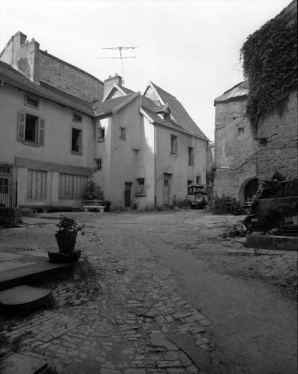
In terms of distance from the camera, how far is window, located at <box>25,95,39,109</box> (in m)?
15.2

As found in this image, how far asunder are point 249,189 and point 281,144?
9.53 meters

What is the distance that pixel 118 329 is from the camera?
3.00m

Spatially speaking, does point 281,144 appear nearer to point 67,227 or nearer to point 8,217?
point 67,227

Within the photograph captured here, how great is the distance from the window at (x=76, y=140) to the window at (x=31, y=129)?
2.60 metres

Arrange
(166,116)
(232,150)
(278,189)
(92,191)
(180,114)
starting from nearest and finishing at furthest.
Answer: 1. (278,189)
2. (232,150)
3. (92,191)
4. (166,116)
5. (180,114)

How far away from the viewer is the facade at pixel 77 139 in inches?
578

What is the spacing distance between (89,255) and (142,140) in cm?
1563

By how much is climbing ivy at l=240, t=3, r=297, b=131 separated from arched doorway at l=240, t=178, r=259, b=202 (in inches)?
327

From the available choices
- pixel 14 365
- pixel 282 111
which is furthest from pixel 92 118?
Answer: pixel 14 365

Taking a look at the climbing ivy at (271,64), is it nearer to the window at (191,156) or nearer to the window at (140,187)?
the window at (140,187)

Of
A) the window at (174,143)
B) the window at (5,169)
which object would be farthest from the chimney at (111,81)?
the window at (5,169)

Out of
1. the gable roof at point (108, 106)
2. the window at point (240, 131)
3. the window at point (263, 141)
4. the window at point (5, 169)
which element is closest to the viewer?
the window at point (263, 141)

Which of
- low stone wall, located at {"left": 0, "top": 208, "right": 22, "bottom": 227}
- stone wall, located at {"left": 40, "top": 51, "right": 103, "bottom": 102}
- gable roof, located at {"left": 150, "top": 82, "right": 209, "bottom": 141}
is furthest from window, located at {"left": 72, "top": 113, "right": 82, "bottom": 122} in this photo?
low stone wall, located at {"left": 0, "top": 208, "right": 22, "bottom": 227}

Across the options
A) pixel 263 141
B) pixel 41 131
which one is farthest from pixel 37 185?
pixel 263 141
